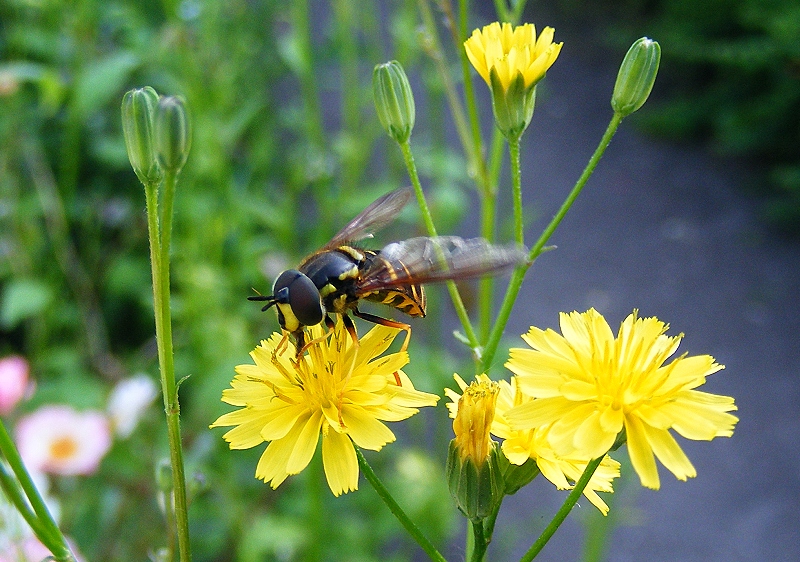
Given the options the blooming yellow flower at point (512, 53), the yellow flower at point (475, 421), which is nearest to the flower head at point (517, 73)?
the blooming yellow flower at point (512, 53)

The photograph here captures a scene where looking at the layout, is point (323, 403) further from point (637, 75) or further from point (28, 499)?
point (637, 75)

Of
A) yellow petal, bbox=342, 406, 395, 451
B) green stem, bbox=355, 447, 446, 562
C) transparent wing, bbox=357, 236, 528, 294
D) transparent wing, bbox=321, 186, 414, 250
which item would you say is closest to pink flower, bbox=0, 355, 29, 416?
transparent wing, bbox=321, 186, 414, 250

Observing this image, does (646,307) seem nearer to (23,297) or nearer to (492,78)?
(23,297)

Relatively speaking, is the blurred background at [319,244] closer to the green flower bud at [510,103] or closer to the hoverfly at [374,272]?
the hoverfly at [374,272]

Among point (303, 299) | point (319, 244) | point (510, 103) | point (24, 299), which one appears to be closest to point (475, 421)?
point (303, 299)

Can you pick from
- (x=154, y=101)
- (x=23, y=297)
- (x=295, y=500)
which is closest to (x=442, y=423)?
(x=295, y=500)

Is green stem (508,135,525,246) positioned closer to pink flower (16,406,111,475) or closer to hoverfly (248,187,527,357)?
hoverfly (248,187,527,357)

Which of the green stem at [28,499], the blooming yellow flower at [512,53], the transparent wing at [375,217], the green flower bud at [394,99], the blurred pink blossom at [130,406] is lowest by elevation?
the green stem at [28,499]
